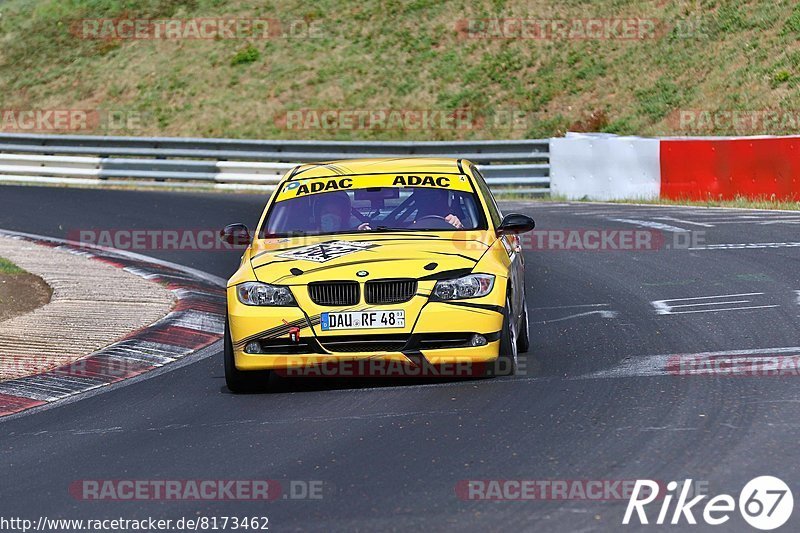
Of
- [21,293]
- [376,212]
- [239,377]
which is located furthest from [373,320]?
[21,293]

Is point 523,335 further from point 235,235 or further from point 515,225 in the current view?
point 235,235

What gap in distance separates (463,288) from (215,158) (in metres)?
22.1

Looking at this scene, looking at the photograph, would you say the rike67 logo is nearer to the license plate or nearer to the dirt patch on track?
the license plate

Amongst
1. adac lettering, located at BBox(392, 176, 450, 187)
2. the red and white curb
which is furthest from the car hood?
the red and white curb

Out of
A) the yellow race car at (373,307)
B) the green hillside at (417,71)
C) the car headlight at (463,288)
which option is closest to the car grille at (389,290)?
the yellow race car at (373,307)

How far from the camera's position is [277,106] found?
38406 millimetres

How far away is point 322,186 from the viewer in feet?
34.0

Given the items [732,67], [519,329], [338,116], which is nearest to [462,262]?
[519,329]

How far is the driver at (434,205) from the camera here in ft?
32.6

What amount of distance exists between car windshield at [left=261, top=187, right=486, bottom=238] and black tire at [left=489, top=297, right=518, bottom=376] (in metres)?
1.02

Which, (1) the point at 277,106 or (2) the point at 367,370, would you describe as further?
(1) the point at 277,106

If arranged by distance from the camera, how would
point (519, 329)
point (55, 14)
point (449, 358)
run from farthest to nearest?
point (55, 14)
point (519, 329)
point (449, 358)

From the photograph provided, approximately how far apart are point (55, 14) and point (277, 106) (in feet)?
43.9

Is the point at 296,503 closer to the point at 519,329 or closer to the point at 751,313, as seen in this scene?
the point at 519,329
